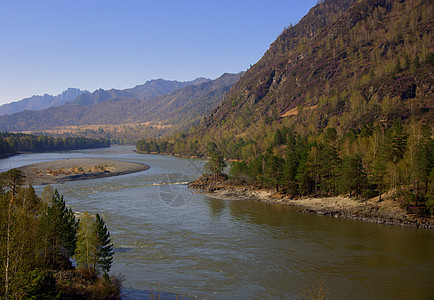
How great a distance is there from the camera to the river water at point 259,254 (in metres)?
32.5

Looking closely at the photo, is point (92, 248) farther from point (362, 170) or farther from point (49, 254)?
point (362, 170)

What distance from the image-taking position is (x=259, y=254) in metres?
41.7

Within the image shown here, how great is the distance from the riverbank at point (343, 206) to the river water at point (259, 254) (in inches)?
106

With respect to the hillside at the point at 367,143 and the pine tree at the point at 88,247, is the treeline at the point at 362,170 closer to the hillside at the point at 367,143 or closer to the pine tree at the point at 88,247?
the hillside at the point at 367,143

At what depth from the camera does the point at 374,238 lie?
48156mm

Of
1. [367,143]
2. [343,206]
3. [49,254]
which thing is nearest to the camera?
[49,254]

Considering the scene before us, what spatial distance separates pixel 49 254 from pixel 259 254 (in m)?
25.4

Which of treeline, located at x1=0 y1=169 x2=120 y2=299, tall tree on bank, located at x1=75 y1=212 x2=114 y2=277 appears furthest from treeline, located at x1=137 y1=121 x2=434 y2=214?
treeline, located at x1=0 y1=169 x2=120 y2=299

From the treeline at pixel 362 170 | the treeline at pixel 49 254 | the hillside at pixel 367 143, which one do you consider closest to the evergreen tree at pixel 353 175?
the treeline at pixel 362 170

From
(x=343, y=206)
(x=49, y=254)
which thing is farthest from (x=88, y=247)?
(x=343, y=206)

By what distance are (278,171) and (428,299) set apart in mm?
50427

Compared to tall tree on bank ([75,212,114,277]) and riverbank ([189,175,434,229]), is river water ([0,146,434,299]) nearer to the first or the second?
riverbank ([189,175,434,229])

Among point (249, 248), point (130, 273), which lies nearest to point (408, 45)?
point (249, 248)

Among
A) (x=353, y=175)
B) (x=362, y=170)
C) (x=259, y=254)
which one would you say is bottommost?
(x=259, y=254)
